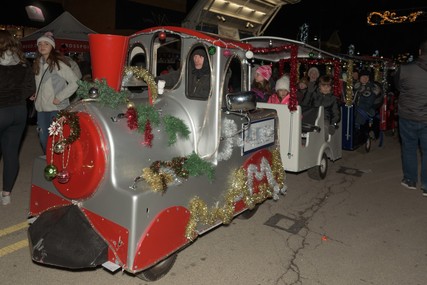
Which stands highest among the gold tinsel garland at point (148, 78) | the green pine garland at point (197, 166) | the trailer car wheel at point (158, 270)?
the gold tinsel garland at point (148, 78)

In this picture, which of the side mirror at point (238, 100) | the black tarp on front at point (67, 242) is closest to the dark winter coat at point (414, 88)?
the side mirror at point (238, 100)

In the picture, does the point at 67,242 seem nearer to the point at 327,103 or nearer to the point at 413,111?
the point at 413,111

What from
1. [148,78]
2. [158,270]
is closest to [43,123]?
[148,78]

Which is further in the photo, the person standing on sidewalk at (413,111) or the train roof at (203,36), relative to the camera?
the person standing on sidewalk at (413,111)

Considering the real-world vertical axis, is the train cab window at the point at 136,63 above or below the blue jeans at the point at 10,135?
above

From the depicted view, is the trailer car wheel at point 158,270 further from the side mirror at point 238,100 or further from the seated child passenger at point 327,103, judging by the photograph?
the seated child passenger at point 327,103

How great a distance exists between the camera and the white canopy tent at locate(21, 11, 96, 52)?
33.3 feet

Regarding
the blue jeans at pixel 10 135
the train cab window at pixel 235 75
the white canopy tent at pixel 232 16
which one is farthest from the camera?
the white canopy tent at pixel 232 16

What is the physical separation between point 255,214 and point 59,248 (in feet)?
8.79

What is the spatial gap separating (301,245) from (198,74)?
2.15 metres

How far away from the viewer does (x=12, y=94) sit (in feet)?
13.7

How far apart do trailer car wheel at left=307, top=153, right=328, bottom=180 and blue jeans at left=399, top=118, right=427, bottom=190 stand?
1273 mm

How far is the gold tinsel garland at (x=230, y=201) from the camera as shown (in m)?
3.26

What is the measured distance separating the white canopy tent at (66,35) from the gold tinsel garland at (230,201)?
801 cm
